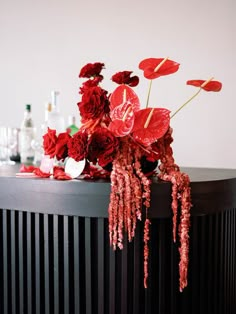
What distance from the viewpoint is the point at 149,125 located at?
1.00 m

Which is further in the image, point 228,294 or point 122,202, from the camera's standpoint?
point 228,294

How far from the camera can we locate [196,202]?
40.0 inches

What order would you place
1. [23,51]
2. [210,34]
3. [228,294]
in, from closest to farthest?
[228,294], [210,34], [23,51]

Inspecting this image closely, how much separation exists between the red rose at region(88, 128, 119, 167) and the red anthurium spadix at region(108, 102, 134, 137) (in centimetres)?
2

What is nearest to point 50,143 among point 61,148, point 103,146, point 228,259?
point 61,148

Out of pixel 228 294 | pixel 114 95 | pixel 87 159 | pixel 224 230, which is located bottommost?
pixel 228 294

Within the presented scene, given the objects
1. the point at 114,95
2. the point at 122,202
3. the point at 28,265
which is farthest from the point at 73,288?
the point at 114,95

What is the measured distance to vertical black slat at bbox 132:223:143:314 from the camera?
3.33 feet

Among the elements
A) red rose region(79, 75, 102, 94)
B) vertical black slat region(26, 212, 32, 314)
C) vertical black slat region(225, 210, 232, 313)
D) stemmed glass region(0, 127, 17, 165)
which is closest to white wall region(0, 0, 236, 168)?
stemmed glass region(0, 127, 17, 165)

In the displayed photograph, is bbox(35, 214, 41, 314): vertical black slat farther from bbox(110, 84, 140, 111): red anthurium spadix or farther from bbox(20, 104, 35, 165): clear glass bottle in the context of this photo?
bbox(20, 104, 35, 165): clear glass bottle

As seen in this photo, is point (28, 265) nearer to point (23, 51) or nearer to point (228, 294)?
point (228, 294)

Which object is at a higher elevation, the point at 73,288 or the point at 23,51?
the point at 23,51

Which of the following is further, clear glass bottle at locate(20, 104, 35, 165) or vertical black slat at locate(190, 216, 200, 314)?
clear glass bottle at locate(20, 104, 35, 165)

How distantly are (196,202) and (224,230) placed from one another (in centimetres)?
18
